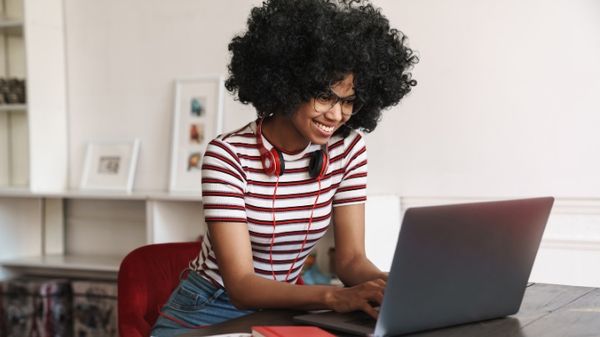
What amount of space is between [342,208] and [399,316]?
2.29 feet

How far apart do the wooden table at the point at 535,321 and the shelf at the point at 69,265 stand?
2.46 meters

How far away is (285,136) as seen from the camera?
199 cm

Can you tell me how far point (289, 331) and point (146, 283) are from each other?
2.79ft

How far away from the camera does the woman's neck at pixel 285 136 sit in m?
1.99

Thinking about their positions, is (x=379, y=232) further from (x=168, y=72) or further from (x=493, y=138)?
(x=168, y=72)

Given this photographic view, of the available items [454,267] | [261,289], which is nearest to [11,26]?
[261,289]

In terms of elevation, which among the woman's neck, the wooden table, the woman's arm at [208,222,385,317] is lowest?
the wooden table

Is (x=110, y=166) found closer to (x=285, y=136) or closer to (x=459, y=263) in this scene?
(x=285, y=136)

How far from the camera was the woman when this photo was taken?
6.07 feet

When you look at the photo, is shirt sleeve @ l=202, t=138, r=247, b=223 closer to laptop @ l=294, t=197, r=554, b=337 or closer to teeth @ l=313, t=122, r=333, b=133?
teeth @ l=313, t=122, r=333, b=133

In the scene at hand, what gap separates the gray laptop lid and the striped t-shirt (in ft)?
1.83

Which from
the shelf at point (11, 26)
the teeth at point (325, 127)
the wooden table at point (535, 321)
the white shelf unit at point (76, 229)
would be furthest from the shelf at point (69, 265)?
the wooden table at point (535, 321)

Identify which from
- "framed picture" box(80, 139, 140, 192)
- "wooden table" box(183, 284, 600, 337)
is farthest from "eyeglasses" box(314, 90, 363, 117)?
"framed picture" box(80, 139, 140, 192)

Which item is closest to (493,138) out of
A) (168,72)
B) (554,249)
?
(554,249)
